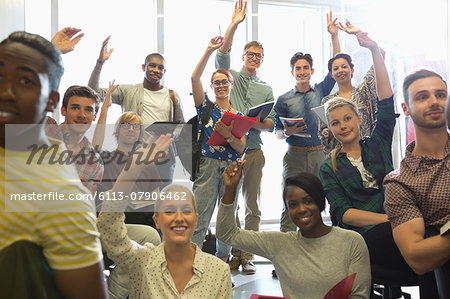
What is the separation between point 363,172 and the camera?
2.12 metres

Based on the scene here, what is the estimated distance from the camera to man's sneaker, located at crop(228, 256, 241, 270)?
11.5ft

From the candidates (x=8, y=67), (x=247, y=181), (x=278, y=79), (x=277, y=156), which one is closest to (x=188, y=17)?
(x=278, y=79)

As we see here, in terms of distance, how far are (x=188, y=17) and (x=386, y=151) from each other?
3443mm

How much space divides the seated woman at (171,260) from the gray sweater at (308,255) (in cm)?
17

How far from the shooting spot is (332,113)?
2301 millimetres

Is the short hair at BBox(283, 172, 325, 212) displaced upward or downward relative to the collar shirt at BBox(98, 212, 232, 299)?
upward

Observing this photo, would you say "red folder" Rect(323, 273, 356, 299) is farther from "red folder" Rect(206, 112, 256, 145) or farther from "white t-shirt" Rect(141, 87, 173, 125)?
"white t-shirt" Rect(141, 87, 173, 125)

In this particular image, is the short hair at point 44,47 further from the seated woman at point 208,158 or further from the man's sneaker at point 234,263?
the man's sneaker at point 234,263

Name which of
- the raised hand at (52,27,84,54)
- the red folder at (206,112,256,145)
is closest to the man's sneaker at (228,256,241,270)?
the red folder at (206,112,256,145)

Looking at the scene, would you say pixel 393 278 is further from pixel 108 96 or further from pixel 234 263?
pixel 108 96

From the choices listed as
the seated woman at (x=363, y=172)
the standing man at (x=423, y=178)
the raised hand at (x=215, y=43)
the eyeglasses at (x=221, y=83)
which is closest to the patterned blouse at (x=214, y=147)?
the eyeglasses at (x=221, y=83)

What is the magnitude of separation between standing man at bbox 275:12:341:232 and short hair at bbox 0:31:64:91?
2717mm

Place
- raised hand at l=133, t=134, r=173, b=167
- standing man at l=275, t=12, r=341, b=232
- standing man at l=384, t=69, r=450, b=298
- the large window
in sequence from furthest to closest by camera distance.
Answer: the large window → standing man at l=275, t=12, r=341, b=232 → standing man at l=384, t=69, r=450, b=298 → raised hand at l=133, t=134, r=173, b=167

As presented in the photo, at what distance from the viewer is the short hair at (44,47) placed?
30.4 inches
